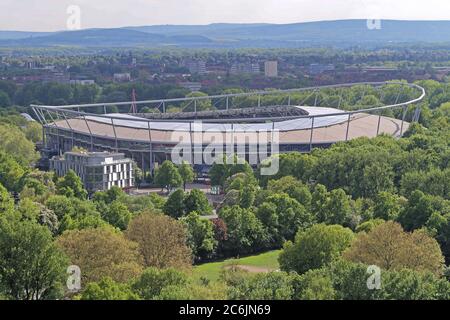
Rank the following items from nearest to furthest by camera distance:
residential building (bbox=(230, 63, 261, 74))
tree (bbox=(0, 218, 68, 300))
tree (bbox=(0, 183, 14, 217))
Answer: tree (bbox=(0, 218, 68, 300)) → tree (bbox=(0, 183, 14, 217)) → residential building (bbox=(230, 63, 261, 74))

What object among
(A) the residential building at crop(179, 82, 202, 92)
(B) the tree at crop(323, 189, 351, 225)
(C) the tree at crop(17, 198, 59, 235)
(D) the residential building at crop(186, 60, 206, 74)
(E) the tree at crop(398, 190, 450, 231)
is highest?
(C) the tree at crop(17, 198, 59, 235)

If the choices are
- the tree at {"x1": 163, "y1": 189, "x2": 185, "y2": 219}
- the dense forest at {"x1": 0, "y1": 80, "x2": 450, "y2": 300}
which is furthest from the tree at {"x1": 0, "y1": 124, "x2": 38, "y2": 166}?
the tree at {"x1": 163, "y1": 189, "x2": 185, "y2": 219}

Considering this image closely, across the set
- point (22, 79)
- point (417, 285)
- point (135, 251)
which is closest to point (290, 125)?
point (135, 251)

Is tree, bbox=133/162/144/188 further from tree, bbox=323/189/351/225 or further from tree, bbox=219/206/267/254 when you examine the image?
tree, bbox=323/189/351/225

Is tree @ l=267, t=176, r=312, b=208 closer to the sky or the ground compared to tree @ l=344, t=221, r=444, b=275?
closer to the ground

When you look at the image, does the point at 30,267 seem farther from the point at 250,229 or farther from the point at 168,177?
the point at 168,177

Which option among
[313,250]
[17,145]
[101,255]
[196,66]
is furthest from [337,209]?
[196,66]
